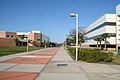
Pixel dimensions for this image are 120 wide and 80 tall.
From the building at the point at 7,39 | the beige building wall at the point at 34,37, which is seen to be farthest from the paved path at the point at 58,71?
the beige building wall at the point at 34,37

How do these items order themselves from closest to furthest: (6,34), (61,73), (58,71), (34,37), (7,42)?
(61,73) < (58,71) < (7,42) < (6,34) < (34,37)

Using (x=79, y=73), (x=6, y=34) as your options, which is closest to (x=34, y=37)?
(x=6, y=34)

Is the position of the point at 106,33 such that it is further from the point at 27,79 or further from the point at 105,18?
the point at 27,79

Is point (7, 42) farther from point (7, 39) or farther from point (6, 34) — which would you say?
point (6, 34)

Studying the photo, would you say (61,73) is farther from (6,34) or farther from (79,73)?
(6,34)

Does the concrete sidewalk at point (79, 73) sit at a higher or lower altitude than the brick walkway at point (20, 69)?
lower

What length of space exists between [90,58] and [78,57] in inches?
137

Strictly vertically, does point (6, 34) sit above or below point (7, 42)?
above

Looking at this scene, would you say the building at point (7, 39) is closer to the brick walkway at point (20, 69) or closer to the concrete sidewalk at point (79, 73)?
the brick walkway at point (20, 69)

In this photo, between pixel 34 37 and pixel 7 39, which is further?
pixel 34 37

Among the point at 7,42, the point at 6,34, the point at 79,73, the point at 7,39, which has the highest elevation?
the point at 6,34

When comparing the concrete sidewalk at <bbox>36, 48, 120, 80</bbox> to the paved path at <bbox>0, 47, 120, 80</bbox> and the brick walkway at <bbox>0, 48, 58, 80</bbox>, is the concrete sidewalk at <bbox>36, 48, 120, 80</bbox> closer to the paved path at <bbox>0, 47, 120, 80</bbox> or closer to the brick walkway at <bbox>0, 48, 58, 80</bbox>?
the paved path at <bbox>0, 47, 120, 80</bbox>

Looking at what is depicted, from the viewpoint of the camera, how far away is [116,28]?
6309cm

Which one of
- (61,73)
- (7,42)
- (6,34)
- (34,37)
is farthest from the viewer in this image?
(34,37)
